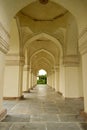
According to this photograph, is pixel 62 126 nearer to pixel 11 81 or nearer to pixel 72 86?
pixel 72 86

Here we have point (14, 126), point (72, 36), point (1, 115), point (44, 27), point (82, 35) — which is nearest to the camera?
point (14, 126)

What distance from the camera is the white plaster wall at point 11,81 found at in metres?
9.73

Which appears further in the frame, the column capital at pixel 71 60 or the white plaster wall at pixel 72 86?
the column capital at pixel 71 60

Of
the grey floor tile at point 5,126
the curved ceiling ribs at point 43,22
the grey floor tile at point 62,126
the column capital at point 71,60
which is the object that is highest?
the curved ceiling ribs at point 43,22

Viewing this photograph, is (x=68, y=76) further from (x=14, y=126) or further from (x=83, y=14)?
(x=14, y=126)

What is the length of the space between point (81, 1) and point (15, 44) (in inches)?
232

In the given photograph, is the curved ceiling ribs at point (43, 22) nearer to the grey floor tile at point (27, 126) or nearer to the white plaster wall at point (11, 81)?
the white plaster wall at point (11, 81)

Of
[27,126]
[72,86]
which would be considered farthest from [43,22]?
[27,126]

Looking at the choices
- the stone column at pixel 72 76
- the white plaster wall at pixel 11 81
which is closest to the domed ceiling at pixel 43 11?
the stone column at pixel 72 76

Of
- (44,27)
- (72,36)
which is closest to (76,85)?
(72,36)

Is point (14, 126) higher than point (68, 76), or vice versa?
point (68, 76)

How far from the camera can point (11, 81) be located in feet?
32.2

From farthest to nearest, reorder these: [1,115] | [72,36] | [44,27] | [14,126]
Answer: [44,27] < [72,36] < [1,115] < [14,126]

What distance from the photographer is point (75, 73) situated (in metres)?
10.2
